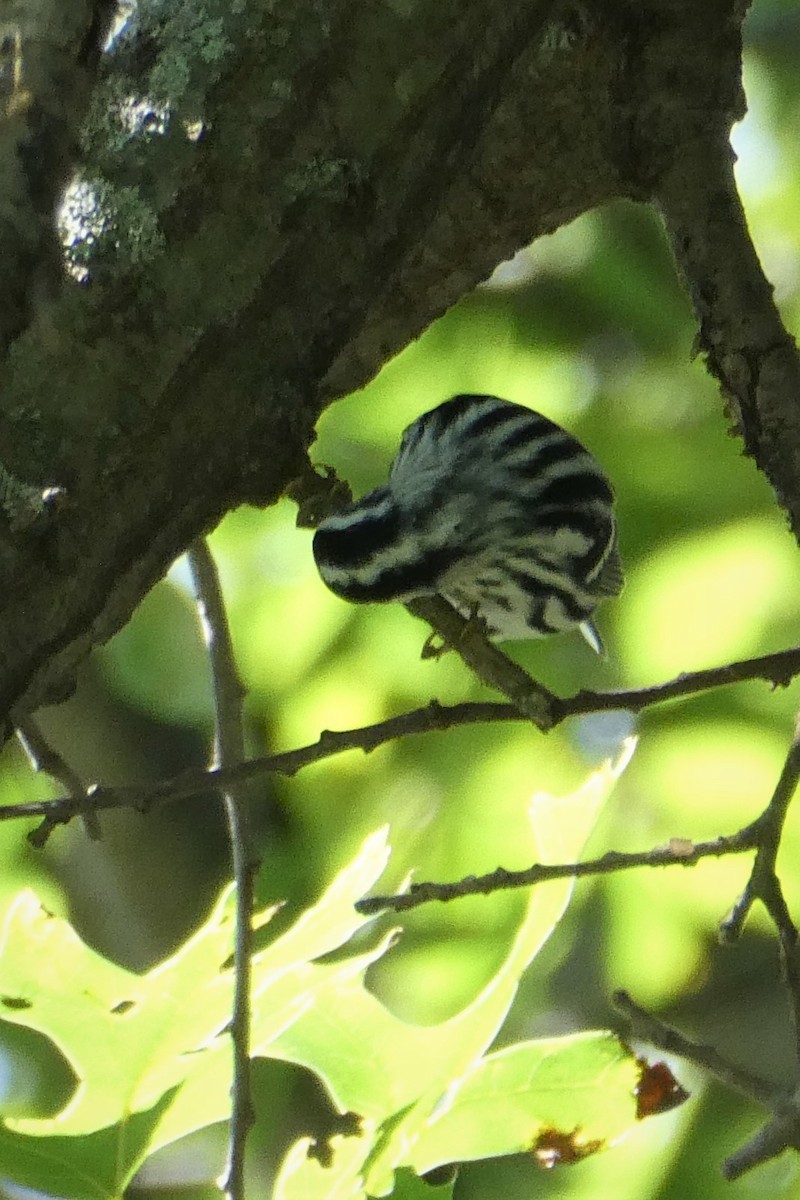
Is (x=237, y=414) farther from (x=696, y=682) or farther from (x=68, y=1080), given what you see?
(x=68, y=1080)

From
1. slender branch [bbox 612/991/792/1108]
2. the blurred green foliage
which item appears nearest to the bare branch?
slender branch [bbox 612/991/792/1108]

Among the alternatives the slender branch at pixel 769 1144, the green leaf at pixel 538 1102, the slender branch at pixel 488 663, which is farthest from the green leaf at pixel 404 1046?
the slender branch at pixel 769 1144

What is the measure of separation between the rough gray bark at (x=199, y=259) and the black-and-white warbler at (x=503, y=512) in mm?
299

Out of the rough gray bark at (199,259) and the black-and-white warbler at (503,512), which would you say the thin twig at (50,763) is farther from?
the black-and-white warbler at (503,512)

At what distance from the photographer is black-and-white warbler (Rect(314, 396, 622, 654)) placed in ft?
3.44

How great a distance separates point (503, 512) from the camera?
1122 mm

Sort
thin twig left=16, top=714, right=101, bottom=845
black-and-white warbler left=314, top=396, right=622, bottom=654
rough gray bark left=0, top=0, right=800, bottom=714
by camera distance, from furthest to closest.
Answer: black-and-white warbler left=314, top=396, right=622, bottom=654
thin twig left=16, top=714, right=101, bottom=845
rough gray bark left=0, top=0, right=800, bottom=714

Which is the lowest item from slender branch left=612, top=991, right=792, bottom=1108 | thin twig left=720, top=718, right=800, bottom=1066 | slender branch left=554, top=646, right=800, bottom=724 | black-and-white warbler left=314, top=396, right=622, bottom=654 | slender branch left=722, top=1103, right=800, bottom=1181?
slender branch left=722, top=1103, right=800, bottom=1181

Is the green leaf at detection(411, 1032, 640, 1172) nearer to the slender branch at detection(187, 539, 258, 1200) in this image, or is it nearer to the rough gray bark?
the slender branch at detection(187, 539, 258, 1200)

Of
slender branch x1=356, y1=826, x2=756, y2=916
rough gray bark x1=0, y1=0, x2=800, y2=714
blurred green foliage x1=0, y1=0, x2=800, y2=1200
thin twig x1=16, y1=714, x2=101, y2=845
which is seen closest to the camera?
rough gray bark x1=0, y1=0, x2=800, y2=714

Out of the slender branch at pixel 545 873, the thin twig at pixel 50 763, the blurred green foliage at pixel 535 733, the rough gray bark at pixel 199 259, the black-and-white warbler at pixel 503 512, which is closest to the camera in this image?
the rough gray bark at pixel 199 259

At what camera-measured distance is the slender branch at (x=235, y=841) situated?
0.89 m

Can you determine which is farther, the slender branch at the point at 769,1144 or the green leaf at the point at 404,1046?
the green leaf at the point at 404,1046

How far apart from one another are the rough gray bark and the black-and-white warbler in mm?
299
